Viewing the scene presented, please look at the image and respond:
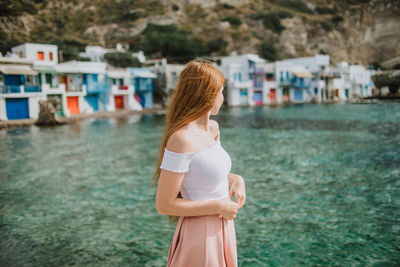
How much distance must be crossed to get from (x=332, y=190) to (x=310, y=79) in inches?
1578

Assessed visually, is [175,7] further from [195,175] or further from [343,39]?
[195,175]

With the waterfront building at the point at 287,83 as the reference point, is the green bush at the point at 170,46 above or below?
above

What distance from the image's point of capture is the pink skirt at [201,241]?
125 cm

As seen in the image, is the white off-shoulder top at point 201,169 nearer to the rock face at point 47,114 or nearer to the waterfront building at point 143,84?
the rock face at point 47,114

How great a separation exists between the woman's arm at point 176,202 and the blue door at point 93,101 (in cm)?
2700

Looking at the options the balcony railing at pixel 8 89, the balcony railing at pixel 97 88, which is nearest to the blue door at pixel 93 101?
the balcony railing at pixel 97 88

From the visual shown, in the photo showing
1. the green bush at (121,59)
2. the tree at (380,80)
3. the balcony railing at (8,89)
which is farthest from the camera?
the green bush at (121,59)

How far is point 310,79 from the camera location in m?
42.7

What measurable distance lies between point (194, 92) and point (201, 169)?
0.29 meters

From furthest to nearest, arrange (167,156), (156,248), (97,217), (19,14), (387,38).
Answer: (387,38), (19,14), (97,217), (156,248), (167,156)

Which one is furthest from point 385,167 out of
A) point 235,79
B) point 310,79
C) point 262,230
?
point 310,79

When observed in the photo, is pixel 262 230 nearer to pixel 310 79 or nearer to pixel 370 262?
pixel 370 262

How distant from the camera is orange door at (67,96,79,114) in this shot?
23.3m

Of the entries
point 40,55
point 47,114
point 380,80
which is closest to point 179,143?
point 47,114
